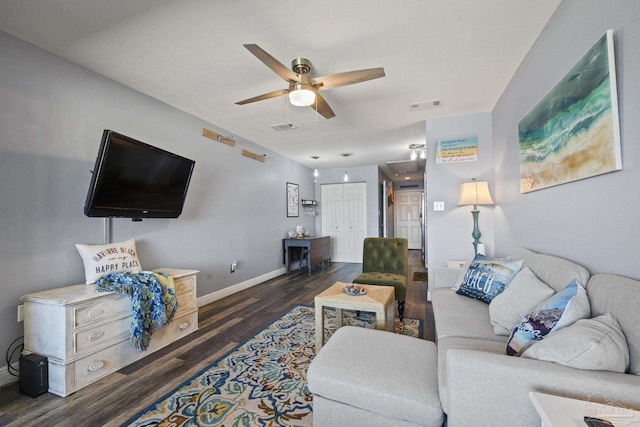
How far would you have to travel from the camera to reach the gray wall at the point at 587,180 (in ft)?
3.74

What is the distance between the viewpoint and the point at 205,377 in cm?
184

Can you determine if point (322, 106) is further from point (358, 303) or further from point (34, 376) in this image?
point (34, 376)

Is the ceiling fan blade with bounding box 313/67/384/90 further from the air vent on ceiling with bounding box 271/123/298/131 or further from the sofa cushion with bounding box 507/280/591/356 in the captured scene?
the sofa cushion with bounding box 507/280/591/356

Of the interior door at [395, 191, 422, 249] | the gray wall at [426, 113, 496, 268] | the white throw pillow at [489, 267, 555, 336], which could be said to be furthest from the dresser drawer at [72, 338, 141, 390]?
the interior door at [395, 191, 422, 249]

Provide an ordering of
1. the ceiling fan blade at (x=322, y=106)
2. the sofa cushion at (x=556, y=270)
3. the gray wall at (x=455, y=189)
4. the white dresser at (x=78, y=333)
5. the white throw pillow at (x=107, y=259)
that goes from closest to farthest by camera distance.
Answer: the sofa cushion at (x=556, y=270) → the white dresser at (x=78, y=333) → the white throw pillow at (x=107, y=259) → the ceiling fan blade at (x=322, y=106) → the gray wall at (x=455, y=189)

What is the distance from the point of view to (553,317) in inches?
45.0

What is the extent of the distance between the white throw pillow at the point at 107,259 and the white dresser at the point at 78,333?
128mm

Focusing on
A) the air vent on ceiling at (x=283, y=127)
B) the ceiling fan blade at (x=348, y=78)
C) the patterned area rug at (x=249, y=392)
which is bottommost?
the patterned area rug at (x=249, y=392)

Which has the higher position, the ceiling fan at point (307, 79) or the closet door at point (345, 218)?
the ceiling fan at point (307, 79)

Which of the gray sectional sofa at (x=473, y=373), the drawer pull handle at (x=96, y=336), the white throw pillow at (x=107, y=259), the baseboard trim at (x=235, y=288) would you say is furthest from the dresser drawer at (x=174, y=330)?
the gray sectional sofa at (x=473, y=373)

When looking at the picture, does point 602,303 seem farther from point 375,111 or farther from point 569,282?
→ point 375,111

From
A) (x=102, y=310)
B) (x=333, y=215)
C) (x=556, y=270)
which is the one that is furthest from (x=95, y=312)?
(x=333, y=215)

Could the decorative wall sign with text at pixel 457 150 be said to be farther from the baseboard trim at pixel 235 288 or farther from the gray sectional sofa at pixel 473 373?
the baseboard trim at pixel 235 288

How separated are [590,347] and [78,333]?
105 inches
